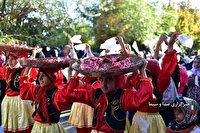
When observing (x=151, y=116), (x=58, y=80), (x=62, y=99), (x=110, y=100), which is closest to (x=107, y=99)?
(x=110, y=100)

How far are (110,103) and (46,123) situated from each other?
3.51 feet

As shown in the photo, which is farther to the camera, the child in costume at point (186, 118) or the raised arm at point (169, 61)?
the child in costume at point (186, 118)

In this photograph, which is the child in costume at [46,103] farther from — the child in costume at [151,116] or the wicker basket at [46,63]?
the child in costume at [151,116]

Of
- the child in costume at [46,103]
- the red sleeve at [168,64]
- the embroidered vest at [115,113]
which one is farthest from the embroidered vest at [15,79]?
the red sleeve at [168,64]

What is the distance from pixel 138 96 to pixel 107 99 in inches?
14.3

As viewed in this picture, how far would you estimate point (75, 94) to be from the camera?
391cm

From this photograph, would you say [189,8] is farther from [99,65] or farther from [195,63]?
[99,65]

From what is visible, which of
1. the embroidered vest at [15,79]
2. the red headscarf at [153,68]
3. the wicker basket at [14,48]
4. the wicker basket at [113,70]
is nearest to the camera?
the wicker basket at [113,70]

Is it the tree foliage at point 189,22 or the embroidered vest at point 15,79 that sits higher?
the tree foliage at point 189,22

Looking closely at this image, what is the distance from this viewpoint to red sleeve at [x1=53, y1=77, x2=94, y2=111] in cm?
393

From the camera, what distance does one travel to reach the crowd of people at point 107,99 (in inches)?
150

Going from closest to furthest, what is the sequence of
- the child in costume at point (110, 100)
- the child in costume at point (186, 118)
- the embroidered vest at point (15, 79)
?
the child in costume at point (110, 100)
the child in costume at point (186, 118)
the embroidered vest at point (15, 79)

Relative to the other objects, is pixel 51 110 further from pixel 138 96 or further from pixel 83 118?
pixel 83 118

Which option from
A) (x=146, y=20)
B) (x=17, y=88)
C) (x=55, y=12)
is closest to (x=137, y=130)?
(x=17, y=88)
